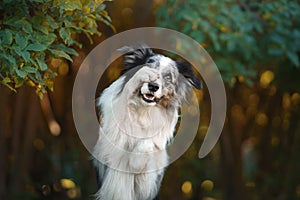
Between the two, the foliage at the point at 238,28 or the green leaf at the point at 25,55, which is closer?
the green leaf at the point at 25,55

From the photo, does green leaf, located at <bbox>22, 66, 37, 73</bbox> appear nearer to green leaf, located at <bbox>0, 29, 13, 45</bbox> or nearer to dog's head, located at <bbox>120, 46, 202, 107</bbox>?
green leaf, located at <bbox>0, 29, 13, 45</bbox>

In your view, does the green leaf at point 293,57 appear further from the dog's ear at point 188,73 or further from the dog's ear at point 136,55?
the dog's ear at point 136,55

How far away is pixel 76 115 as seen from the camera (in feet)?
12.0

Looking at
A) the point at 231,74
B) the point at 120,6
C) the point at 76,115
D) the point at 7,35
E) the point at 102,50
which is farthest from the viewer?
the point at 120,6

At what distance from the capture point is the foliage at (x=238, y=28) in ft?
14.5

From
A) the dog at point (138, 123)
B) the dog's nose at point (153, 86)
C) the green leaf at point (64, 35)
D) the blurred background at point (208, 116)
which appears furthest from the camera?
the blurred background at point (208, 116)

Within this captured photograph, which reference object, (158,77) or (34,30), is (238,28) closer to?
(158,77)

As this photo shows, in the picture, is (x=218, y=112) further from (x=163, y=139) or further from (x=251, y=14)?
(x=251, y=14)

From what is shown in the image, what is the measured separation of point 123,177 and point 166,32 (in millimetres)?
1614

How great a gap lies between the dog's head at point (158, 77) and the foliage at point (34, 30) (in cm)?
34

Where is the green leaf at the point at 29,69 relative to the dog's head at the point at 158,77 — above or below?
above

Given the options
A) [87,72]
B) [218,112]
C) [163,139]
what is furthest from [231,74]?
[163,139]

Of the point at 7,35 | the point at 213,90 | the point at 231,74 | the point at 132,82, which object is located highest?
the point at 7,35

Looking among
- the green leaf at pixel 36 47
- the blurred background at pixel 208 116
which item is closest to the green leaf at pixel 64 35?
the green leaf at pixel 36 47
